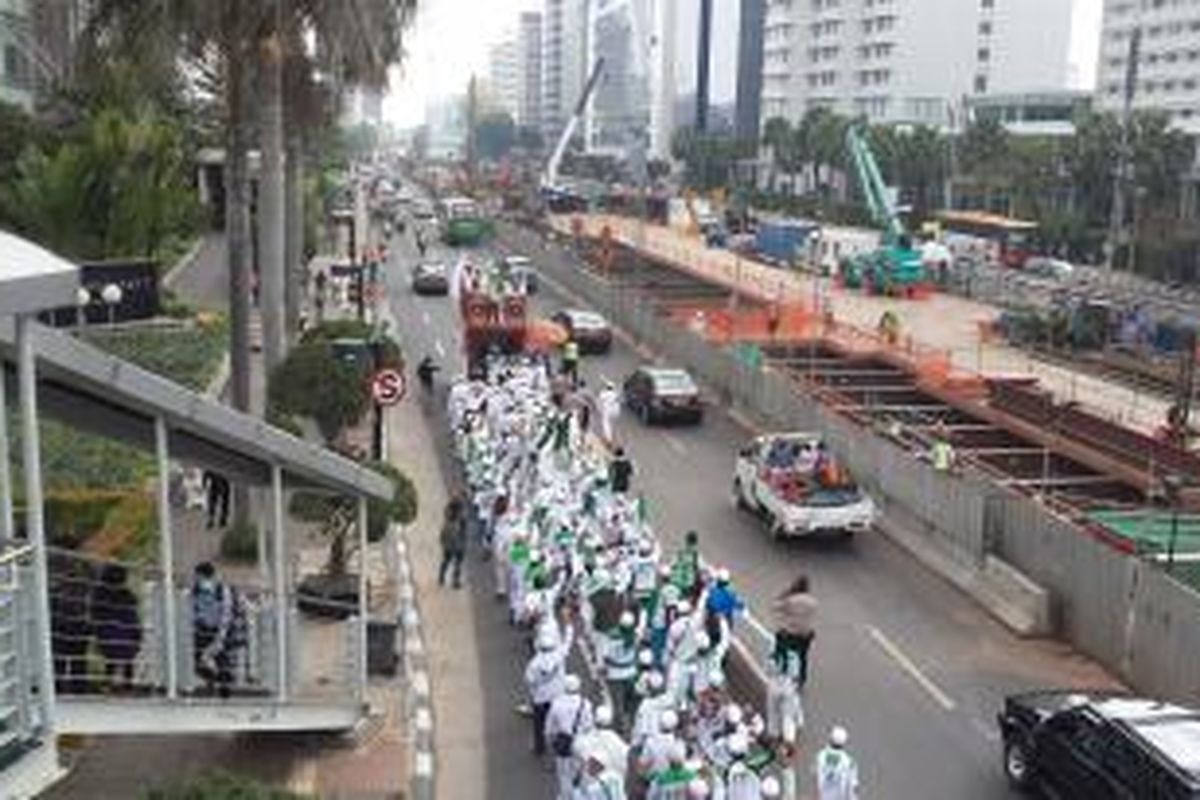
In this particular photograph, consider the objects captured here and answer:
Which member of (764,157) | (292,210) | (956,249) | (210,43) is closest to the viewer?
(210,43)

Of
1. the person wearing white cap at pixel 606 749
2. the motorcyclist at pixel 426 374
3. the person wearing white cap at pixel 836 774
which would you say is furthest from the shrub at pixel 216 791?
the motorcyclist at pixel 426 374

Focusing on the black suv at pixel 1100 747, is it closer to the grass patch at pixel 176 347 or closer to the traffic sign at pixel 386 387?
the traffic sign at pixel 386 387

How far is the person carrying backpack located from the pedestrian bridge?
29mm

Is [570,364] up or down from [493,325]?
down

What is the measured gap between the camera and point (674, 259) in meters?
79.8

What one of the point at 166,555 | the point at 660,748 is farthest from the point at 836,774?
the point at 166,555

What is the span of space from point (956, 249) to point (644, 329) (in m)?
35.3

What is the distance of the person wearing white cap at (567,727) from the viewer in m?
14.4

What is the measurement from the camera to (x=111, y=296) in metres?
40.9

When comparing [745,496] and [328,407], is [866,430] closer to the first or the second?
[745,496]

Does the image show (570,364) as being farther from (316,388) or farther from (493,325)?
(316,388)

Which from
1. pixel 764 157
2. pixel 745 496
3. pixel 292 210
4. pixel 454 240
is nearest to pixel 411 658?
pixel 745 496

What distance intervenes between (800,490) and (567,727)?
11.1 m

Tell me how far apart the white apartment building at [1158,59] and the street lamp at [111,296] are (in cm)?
8383
